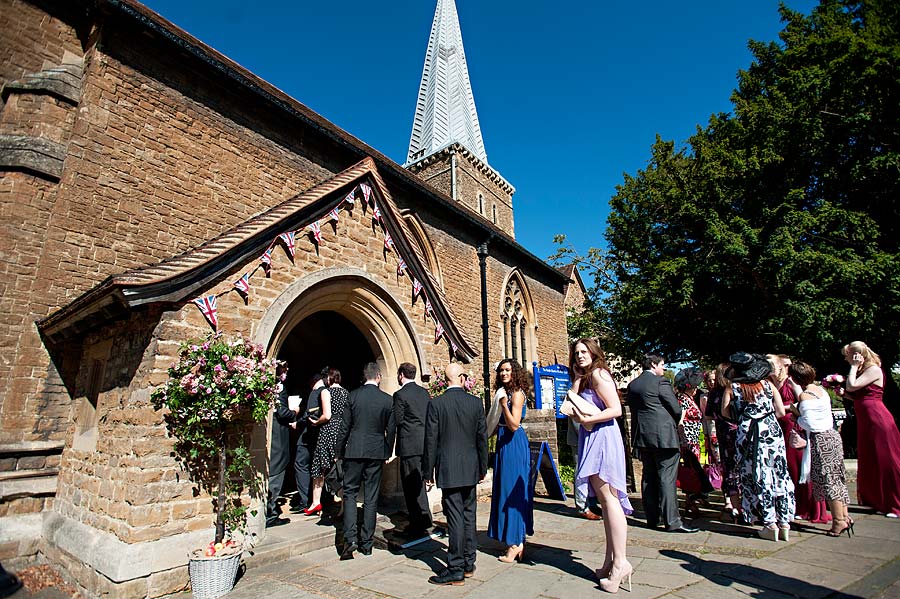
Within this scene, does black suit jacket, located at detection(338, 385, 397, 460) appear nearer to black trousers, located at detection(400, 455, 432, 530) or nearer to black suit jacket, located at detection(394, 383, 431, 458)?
black suit jacket, located at detection(394, 383, 431, 458)

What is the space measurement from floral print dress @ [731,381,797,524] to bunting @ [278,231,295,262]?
211 inches

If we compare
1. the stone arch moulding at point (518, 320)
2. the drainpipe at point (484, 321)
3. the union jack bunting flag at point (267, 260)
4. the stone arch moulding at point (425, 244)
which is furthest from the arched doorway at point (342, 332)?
the stone arch moulding at point (518, 320)

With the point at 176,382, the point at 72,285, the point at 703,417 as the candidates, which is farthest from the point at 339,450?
the point at 703,417

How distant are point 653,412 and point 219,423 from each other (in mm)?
4721

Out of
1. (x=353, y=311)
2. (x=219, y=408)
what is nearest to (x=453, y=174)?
(x=353, y=311)

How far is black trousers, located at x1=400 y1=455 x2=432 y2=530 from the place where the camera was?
5.22 metres

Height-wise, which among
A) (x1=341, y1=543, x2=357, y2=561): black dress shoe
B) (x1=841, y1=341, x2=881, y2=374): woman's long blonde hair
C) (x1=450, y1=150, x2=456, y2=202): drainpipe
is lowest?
(x1=341, y1=543, x2=357, y2=561): black dress shoe

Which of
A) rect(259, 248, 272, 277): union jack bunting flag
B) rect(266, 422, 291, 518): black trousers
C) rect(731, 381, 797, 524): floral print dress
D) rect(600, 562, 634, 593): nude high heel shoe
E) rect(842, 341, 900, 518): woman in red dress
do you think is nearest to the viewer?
rect(600, 562, 634, 593): nude high heel shoe

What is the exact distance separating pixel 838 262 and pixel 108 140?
1560 centimetres

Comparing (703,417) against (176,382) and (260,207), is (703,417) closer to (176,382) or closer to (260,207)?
(176,382)

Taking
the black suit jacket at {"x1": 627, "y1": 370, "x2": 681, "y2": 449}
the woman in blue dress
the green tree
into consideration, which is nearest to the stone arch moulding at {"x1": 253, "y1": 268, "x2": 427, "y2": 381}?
the woman in blue dress

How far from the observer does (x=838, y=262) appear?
11773mm

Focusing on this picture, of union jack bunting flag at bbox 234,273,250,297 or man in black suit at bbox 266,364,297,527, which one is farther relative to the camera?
man in black suit at bbox 266,364,297,527

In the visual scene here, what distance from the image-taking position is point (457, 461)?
4.19m
